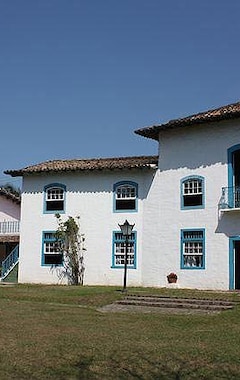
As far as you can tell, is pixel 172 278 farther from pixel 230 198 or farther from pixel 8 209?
pixel 8 209

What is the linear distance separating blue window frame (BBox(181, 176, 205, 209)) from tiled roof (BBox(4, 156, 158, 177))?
1818 mm

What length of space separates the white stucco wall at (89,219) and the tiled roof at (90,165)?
1.38ft

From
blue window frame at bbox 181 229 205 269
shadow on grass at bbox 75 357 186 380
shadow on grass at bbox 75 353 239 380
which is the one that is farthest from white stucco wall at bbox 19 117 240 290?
shadow on grass at bbox 75 357 186 380

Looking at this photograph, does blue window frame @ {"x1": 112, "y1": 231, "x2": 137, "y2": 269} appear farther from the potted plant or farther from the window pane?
the window pane

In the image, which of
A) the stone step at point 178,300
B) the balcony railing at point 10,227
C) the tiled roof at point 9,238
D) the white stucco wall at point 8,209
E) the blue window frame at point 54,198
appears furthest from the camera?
the white stucco wall at point 8,209

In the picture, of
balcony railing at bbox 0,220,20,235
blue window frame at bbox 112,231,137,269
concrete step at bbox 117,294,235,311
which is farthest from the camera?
balcony railing at bbox 0,220,20,235

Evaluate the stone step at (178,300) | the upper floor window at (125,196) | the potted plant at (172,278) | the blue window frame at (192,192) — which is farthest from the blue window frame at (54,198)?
the stone step at (178,300)

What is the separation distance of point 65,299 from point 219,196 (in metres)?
7.41

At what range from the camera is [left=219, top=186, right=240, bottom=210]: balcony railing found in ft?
71.4

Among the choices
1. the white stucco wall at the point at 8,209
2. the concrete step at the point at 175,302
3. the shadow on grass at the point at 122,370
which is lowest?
the shadow on grass at the point at 122,370

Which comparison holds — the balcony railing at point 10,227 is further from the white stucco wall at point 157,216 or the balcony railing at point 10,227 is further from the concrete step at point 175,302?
the concrete step at point 175,302

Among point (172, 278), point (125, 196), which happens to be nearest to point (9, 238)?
point (125, 196)

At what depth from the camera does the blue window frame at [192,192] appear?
22.9 meters

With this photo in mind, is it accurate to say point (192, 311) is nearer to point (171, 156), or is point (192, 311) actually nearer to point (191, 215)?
point (191, 215)
